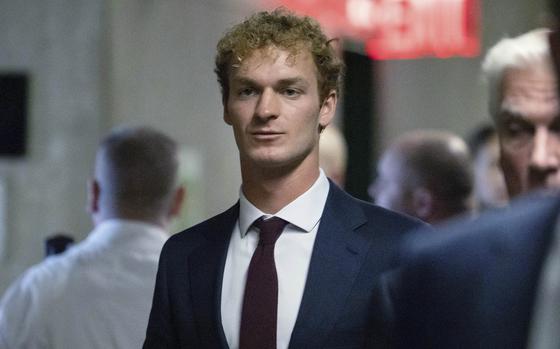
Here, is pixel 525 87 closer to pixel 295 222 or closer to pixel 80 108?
pixel 295 222

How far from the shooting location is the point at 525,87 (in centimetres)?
273

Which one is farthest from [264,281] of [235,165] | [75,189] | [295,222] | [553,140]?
[235,165]

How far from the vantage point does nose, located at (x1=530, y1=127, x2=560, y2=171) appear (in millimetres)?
2533

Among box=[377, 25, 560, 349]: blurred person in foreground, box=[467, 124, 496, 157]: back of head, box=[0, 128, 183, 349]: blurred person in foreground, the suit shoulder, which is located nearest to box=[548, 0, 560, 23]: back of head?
box=[377, 25, 560, 349]: blurred person in foreground

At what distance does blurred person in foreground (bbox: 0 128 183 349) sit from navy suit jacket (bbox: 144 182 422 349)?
108 cm

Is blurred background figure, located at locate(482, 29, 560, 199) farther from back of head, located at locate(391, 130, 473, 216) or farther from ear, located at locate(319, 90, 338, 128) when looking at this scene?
back of head, located at locate(391, 130, 473, 216)

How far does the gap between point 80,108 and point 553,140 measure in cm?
405

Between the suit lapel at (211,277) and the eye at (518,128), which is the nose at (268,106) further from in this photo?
the eye at (518,128)

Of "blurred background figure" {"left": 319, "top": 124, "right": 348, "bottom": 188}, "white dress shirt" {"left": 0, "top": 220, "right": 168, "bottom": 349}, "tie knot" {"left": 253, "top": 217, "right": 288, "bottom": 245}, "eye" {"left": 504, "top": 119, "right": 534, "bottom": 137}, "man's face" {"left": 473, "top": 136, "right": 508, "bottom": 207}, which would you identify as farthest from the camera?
"man's face" {"left": 473, "top": 136, "right": 508, "bottom": 207}

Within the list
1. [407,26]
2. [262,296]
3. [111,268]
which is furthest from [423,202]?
[407,26]

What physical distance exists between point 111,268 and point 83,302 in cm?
15

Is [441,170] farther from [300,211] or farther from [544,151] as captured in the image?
[300,211]

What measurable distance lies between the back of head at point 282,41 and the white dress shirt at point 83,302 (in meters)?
1.27

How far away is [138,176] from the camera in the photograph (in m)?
3.86
